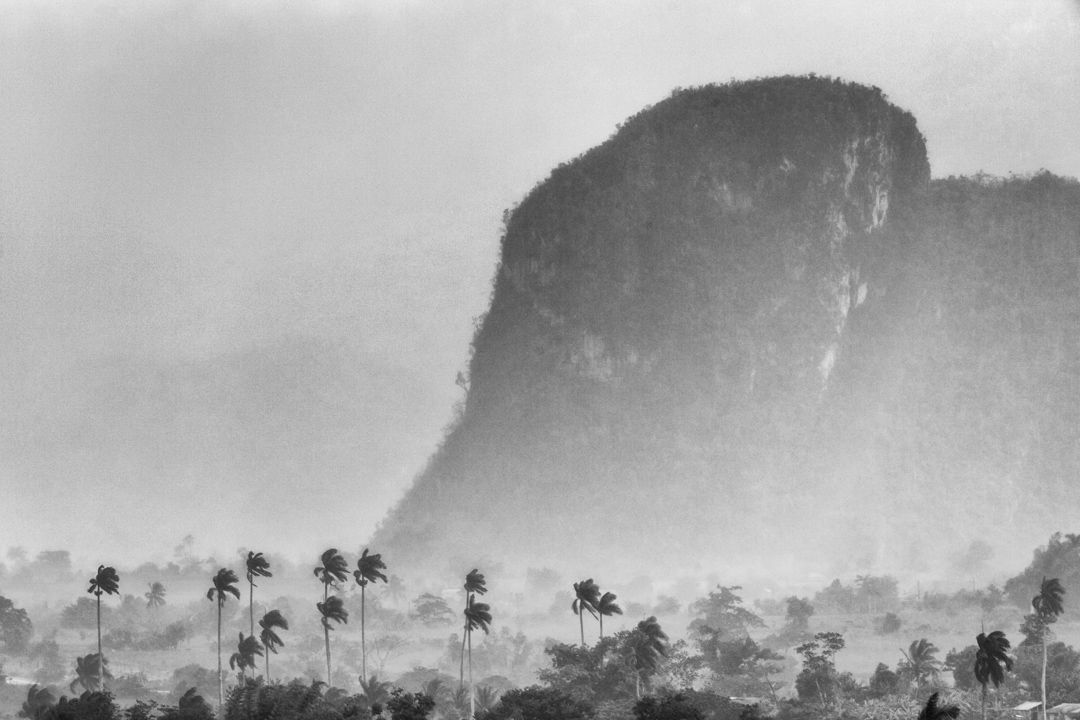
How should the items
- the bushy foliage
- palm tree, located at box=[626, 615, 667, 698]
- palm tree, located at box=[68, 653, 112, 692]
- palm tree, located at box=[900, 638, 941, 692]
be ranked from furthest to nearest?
palm tree, located at box=[68, 653, 112, 692] < palm tree, located at box=[900, 638, 941, 692] < palm tree, located at box=[626, 615, 667, 698] < the bushy foliage

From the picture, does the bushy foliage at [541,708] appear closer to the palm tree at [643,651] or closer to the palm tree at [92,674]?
the palm tree at [643,651]

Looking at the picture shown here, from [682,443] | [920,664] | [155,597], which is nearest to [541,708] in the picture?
[920,664]

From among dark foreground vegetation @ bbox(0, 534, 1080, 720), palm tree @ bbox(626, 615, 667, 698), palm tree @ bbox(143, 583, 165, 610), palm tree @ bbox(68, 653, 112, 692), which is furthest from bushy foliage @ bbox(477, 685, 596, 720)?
palm tree @ bbox(143, 583, 165, 610)

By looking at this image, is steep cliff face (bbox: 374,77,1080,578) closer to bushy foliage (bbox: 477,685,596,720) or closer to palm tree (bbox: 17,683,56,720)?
palm tree (bbox: 17,683,56,720)

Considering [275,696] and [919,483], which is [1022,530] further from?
[275,696]

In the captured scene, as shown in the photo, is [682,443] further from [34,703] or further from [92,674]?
[34,703]

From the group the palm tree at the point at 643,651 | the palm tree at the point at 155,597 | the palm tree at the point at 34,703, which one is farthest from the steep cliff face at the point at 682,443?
the palm tree at the point at 34,703
